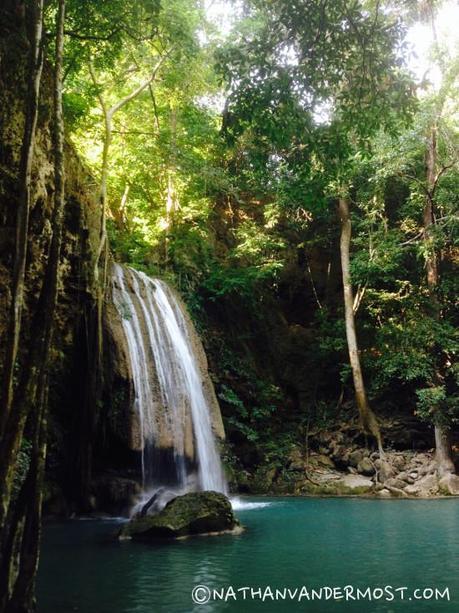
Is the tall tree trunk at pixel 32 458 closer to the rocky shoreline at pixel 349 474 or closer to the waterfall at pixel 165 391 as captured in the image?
the waterfall at pixel 165 391

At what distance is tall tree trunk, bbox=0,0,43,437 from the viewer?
410 cm

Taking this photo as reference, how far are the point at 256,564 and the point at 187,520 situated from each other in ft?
6.99

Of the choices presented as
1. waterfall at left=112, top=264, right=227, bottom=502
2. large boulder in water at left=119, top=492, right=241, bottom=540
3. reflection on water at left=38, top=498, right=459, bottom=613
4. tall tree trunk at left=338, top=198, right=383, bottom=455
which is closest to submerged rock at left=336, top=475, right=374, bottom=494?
tall tree trunk at left=338, top=198, right=383, bottom=455

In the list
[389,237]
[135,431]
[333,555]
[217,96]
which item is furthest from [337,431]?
[217,96]

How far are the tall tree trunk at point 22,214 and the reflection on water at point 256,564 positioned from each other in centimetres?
221

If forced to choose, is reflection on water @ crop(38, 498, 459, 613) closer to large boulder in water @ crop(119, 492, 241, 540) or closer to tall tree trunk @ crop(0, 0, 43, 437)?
large boulder in water @ crop(119, 492, 241, 540)

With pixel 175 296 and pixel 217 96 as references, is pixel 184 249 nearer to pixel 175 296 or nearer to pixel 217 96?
pixel 175 296

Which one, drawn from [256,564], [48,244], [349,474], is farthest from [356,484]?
[48,244]

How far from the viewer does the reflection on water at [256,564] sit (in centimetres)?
494

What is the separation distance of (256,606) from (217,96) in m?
17.0

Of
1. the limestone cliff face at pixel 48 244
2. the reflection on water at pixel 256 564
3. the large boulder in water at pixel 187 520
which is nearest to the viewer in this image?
the reflection on water at pixel 256 564

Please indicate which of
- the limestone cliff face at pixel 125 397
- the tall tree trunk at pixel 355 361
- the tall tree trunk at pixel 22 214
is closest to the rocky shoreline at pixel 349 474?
the tall tree trunk at pixel 355 361

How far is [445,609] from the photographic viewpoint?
467 centimetres

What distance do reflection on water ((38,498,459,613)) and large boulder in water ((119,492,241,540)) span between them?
0.32m
